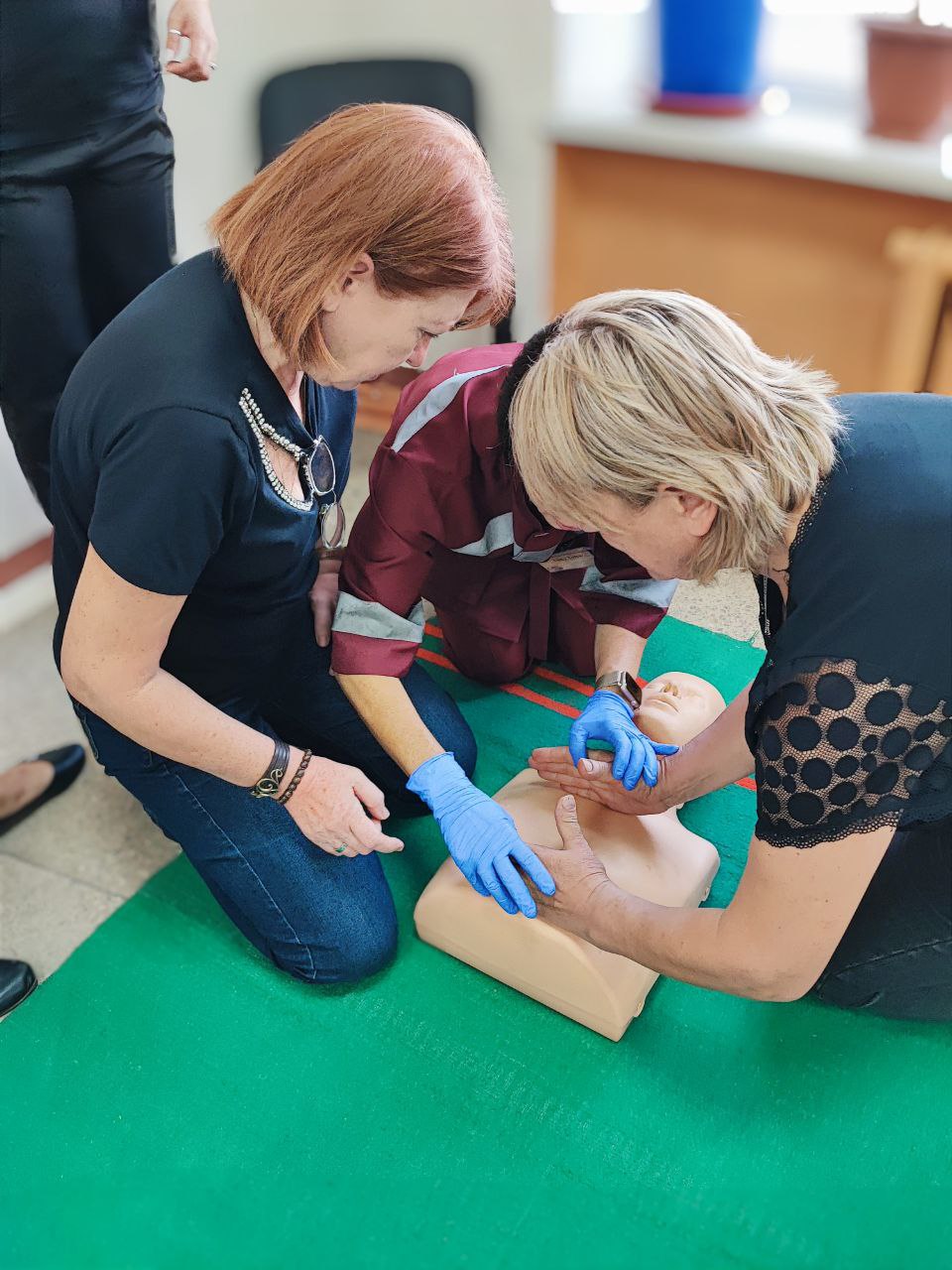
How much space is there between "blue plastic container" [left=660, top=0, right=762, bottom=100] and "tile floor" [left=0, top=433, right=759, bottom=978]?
1.17 m

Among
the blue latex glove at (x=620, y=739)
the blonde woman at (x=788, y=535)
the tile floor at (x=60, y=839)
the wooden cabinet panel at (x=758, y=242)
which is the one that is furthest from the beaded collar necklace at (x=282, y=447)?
the wooden cabinet panel at (x=758, y=242)

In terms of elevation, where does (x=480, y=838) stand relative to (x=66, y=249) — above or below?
below

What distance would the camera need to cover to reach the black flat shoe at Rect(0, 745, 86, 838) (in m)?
1.87

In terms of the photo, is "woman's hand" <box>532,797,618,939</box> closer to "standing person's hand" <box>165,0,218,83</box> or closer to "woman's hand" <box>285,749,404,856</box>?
"woman's hand" <box>285,749,404,856</box>

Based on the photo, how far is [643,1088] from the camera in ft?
4.72

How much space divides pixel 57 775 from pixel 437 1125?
93 centimetres

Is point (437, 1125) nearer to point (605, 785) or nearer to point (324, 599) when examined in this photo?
point (605, 785)

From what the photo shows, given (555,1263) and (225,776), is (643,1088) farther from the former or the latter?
(225,776)

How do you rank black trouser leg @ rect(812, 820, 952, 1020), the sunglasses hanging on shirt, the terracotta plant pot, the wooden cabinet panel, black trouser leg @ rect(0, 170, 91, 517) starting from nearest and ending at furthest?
the sunglasses hanging on shirt < black trouser leg @ rect(812, 820, 952, 1020) < black trouser leg @ rect(0, 170, 91, 517) < the terracotta plant pot < the wooden cabinet panel

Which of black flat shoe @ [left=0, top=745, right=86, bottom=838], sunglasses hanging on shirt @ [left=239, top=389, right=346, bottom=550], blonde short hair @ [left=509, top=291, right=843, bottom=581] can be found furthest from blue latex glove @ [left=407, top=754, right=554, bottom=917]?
black flat shoe @ [left=0, top=745, right=86, bottom=838]

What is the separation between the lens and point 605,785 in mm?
1600

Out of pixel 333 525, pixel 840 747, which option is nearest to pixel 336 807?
pixel 333 525

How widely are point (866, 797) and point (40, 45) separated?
1.46 metres

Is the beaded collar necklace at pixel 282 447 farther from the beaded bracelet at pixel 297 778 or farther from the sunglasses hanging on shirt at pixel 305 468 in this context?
the beaded bracelet at pixel 297 778
